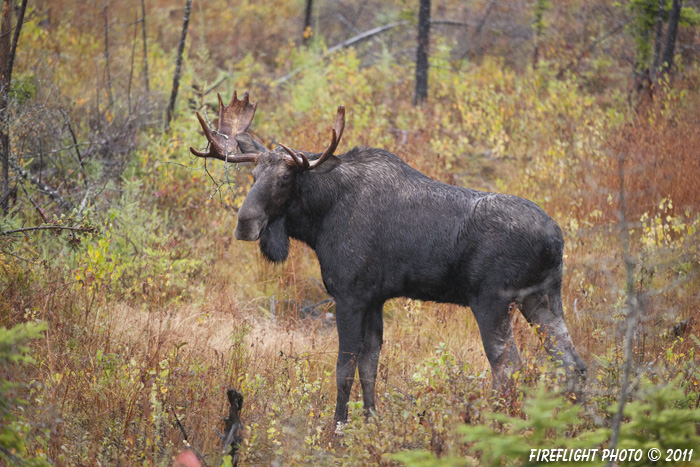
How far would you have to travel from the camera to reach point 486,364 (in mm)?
5801

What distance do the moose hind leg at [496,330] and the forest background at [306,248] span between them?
7.8 inches

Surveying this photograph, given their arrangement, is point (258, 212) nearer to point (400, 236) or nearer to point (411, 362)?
point (400, 236)

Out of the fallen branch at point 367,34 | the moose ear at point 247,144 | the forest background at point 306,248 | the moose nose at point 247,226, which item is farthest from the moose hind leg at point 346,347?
the fallen branch at point 367,34

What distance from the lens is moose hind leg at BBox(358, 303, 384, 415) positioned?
17.2ft

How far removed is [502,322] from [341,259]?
1304 millimetres

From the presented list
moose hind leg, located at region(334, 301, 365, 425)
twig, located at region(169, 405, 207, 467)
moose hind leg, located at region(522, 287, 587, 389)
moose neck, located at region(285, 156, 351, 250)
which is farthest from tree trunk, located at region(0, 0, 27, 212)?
moose hind leg, located at region(522, 287, 587, 389)

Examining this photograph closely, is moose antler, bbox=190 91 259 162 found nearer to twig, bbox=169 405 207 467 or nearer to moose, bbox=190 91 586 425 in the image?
moose, bbox=190 91 586 425

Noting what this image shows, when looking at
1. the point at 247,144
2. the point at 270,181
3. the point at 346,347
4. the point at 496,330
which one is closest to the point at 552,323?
the point at 496,330

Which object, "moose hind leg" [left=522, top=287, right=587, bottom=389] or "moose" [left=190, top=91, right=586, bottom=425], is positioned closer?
"moose" [left=190, top=91, right=586, bottom=425]

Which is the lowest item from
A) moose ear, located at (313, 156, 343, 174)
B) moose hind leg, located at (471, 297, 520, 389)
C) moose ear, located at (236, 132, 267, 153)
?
moose hind leg, located at (471, 297, 520, 389)

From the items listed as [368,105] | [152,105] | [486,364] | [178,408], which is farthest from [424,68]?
[178,408]

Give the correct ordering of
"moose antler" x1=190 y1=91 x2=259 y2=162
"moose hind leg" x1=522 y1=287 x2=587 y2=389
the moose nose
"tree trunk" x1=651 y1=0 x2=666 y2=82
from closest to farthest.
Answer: "moose hind leg" x1=522 y1=287 x2=587 y2=389 < the moose nose < "moose antler" x1=190 y1=91 x2=259 y2=162 < "tree trunk" x1=651 y1=0 x2=666 y2=82

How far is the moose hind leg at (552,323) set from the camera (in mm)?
4855

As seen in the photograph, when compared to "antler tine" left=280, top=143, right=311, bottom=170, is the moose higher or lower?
lower
